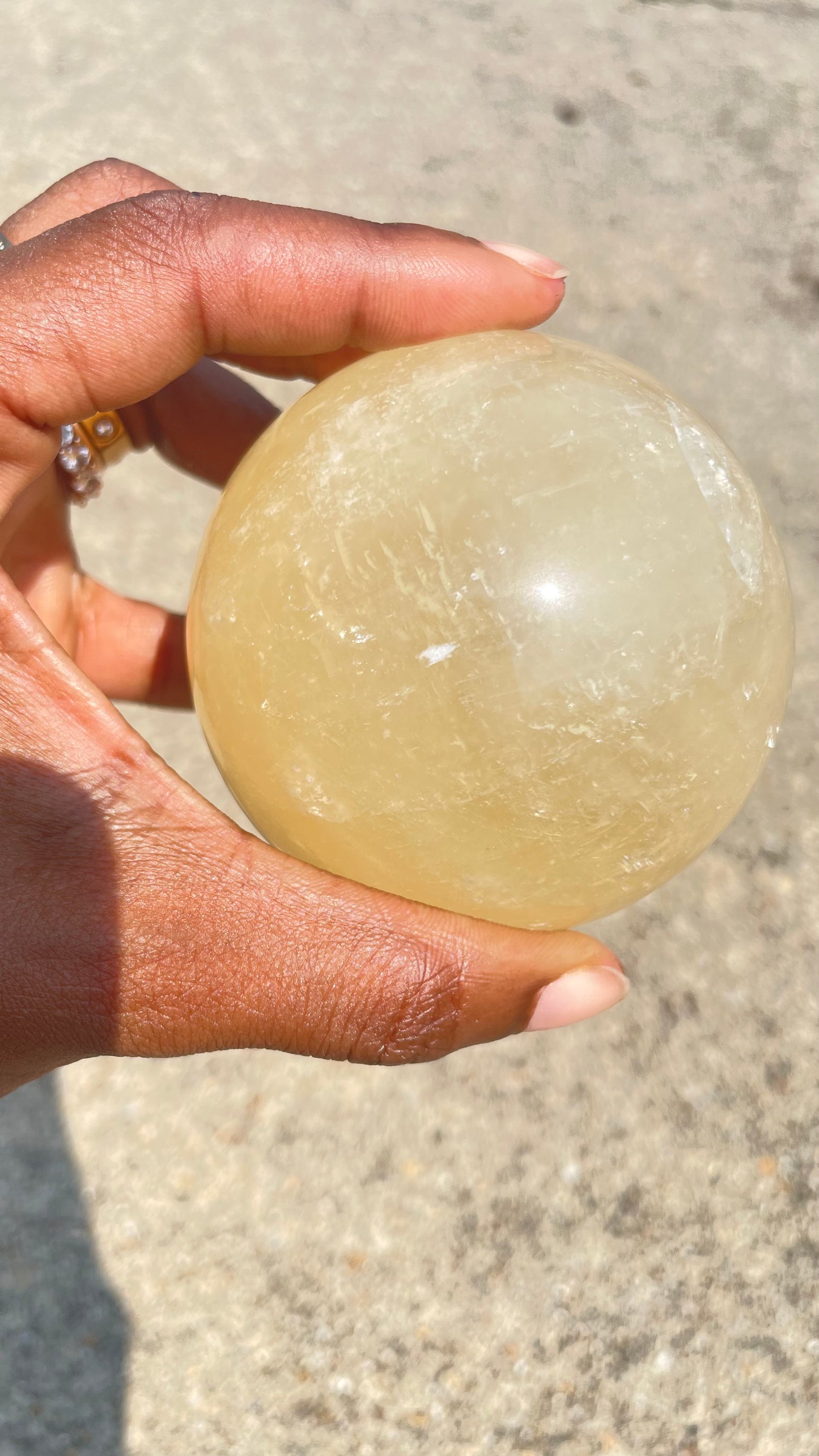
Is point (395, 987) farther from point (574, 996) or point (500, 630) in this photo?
point (500, 630)

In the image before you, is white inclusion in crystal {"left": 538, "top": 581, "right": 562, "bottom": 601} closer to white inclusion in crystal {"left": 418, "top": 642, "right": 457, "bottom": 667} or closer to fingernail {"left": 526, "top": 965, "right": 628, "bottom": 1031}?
white inclusion in crystal {"left": 418, "top": 642, "right": 457, "bottom": 667}

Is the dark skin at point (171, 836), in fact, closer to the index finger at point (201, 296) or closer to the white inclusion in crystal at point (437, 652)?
the index finger at point (201, 296)

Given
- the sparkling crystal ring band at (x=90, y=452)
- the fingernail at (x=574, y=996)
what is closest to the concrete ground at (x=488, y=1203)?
the sparkling crystal ring band at (x=90, y=452)

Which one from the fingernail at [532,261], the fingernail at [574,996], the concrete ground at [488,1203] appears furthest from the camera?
the concrete ground at [488,1203]

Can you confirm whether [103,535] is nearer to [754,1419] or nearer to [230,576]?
[230,576]

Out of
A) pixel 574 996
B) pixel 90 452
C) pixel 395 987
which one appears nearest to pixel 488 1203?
pixel 574 996

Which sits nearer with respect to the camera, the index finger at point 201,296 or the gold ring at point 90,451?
the index finger at point 201,296

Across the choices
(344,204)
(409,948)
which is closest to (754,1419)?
(409,948)
